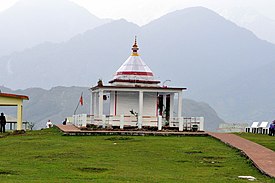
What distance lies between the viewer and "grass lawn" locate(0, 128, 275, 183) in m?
13.3

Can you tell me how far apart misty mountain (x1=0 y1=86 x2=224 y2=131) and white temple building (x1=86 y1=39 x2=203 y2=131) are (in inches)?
4063

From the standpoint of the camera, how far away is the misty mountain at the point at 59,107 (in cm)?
14638

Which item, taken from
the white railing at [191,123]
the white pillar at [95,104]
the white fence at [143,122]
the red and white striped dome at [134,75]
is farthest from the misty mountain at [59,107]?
Result: the white railing at [191,123]

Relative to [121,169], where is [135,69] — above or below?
above

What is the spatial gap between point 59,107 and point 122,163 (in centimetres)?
13615

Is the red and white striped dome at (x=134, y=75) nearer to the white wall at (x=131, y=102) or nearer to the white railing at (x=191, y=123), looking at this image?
the white wall at (x=131, y=102)

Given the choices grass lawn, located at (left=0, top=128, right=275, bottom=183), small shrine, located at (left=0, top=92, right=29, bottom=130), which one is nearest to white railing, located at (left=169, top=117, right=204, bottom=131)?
small shrine, located at (left=0, top=92, right=29, bottom=130)

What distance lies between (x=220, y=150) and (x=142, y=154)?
333 cm

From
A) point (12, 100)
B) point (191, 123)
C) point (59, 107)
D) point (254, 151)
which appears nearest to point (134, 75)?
point (191, 123)

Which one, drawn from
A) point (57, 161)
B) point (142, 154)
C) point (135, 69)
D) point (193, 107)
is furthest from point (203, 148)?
point (193, 107)

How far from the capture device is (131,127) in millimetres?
34344

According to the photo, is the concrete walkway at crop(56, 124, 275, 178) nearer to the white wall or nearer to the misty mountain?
the white wall

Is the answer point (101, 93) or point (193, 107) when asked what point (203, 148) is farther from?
point (193, 107)

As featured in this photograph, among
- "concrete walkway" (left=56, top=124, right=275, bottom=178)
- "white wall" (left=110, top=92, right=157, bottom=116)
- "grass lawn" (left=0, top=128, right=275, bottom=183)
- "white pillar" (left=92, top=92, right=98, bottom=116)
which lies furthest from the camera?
"white pillar" (left=92, top=92, right=98, bottom=116)
